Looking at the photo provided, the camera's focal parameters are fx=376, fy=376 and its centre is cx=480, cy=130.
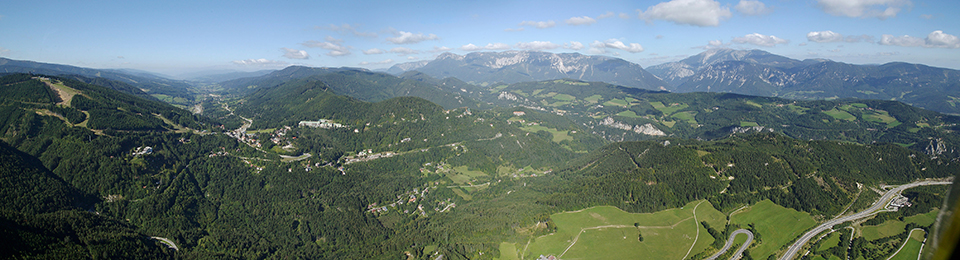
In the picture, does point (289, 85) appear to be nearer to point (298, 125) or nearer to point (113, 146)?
point (298, 125)

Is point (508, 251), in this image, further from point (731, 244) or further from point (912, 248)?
point (912, 248)

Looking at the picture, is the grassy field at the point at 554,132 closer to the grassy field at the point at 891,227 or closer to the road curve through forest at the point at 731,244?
the road curve through forest at the point at 731,244

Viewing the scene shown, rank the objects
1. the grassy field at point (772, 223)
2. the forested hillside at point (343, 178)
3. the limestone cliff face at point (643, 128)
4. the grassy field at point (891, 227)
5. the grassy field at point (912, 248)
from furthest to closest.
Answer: the limestone cliff face at point (643, 128)
the forested hillside at point (343, 178)
the grassy field at point (772, 223)
the grassy field at point (891, 227)
the grassy field at point (912, 248)

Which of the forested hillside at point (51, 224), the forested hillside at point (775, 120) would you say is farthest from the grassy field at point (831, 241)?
the forested hillside at point (51, 224)

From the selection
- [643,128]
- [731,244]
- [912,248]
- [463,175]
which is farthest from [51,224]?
[643,128]

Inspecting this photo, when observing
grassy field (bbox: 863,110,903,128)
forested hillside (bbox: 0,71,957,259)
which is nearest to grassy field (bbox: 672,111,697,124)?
grassy field (bbox: 863,110,903,128)

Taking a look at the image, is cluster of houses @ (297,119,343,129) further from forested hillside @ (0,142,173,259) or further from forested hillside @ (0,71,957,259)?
forested hillside @ (0,142,173,259)
